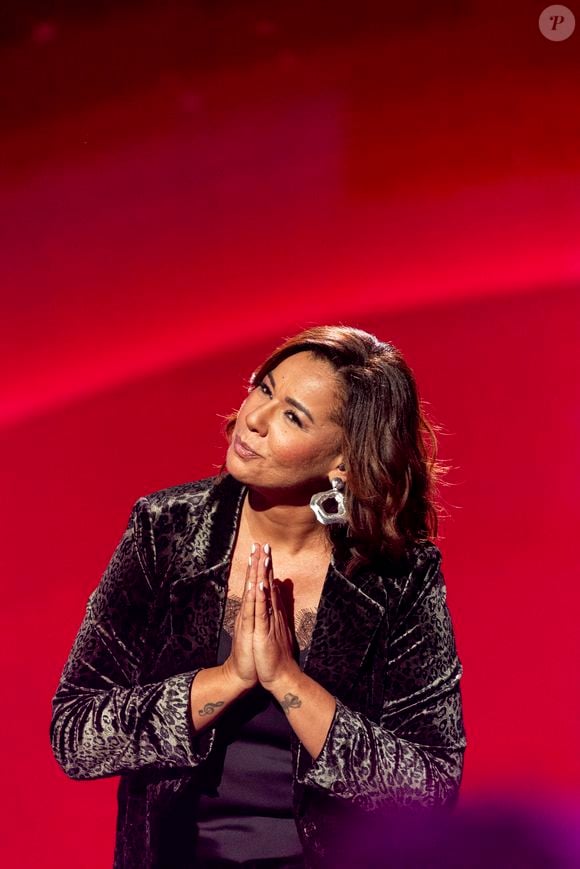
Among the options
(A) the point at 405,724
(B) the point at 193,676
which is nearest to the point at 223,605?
(B) the point at 193,676

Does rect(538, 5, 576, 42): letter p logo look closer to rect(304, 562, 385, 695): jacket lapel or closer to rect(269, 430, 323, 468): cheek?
rect(269, 430, 323, 468): cheek

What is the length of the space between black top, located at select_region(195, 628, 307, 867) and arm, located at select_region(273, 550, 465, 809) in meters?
0.10

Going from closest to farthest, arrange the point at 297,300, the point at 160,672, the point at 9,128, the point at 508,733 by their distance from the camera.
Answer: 1. the point at 160,672
2. the point at 9,128
3. the point at 297,300
4. the point at 508,733

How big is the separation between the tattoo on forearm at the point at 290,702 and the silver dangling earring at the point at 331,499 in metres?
0.31

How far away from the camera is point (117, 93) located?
235 cm

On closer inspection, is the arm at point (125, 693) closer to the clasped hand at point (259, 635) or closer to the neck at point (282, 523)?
the clasped hand at point (259, 635)

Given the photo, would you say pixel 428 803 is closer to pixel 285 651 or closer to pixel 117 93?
pixel 285 651

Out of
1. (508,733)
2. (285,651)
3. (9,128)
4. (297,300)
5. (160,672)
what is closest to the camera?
(285,651)

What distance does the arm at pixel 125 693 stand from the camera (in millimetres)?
1724

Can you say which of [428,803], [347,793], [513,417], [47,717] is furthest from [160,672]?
[513,417]

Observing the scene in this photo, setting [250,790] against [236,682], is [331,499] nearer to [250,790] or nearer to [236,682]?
[236,682]

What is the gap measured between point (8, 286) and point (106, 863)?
1.47m

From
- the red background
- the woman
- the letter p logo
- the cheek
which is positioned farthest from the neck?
the letter p logo

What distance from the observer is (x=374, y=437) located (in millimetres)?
1864
